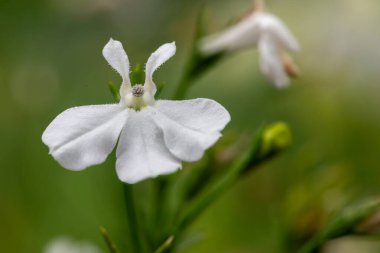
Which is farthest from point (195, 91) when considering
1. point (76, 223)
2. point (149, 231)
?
point (149, 231)

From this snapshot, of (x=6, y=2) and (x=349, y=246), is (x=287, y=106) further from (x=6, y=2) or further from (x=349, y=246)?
(x=6, y=2)

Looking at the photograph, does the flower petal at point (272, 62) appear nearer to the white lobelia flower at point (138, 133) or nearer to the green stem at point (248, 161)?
the green stem at point (248, 161)

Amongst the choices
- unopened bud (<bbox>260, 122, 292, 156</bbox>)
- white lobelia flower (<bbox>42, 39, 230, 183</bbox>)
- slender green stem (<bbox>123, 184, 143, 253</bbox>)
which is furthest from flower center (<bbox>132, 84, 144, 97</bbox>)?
unopened bud (<bbox>260, 122, 292, 156</bbox>)

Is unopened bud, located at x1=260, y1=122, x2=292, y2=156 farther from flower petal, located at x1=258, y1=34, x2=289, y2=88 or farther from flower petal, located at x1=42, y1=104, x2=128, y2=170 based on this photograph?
flower petal, located at x1=42, y1=104, x2=128, y2=170

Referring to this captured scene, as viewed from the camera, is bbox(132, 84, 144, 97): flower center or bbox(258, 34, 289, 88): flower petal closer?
bbox(132, 84, 144, 97): flower center

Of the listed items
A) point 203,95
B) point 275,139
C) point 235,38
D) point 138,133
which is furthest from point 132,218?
point 203,95
